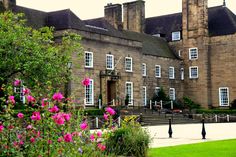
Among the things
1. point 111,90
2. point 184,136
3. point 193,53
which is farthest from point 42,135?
point 193,53

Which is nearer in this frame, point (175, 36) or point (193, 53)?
point (193, 53)

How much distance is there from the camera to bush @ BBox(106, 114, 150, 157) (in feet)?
43.0

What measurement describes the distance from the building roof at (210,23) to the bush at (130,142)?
43.0 metres

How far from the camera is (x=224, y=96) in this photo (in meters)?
54.2

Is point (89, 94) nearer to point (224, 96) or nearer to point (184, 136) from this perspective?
point (184, 136)

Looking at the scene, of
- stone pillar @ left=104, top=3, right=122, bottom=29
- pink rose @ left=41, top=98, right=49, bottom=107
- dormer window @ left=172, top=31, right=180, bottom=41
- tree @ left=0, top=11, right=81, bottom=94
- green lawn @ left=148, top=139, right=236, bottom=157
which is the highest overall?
stone pillar @ left=104, top=3, right=122, bottom=29

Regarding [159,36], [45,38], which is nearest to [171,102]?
[159,36]

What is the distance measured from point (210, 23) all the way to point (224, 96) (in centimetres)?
973

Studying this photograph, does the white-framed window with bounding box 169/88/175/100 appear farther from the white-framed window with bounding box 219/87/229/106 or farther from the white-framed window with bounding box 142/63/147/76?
the white-framed window with bounding box 142/63/147/76

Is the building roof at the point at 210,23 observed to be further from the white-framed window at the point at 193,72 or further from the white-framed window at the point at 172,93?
the white-framed window at the point at 172,93

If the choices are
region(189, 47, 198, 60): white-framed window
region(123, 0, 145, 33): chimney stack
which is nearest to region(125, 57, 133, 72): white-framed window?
region(189, 47, 198, 60): white-framed window

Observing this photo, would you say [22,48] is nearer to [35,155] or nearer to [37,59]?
[37,59]

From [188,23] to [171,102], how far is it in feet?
38.3

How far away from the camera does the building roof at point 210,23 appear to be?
55.2m
